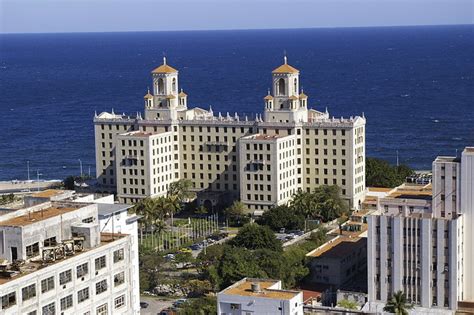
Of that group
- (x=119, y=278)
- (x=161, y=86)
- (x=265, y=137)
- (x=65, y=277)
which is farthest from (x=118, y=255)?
(x=161, y=86)

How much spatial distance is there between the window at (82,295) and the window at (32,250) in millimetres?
2911

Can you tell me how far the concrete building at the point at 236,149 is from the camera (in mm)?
129375

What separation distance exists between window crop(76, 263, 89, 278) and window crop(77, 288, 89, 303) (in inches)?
30.0

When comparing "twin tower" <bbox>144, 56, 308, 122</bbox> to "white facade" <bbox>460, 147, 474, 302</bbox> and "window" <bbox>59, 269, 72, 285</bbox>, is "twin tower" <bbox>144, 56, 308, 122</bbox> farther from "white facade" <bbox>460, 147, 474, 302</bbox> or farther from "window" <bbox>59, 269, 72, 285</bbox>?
"window" <bbox>59, 269, 72, 285</bbox>

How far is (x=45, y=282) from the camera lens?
4906 cm

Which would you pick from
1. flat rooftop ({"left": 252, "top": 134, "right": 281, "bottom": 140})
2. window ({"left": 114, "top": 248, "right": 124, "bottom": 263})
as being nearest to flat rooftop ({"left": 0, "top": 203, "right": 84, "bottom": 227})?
window ({"left": 114, "top": 248, "right": 124, "bottom": 263})

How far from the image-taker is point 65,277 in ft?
165

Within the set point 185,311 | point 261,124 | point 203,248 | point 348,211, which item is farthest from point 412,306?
point 261,124

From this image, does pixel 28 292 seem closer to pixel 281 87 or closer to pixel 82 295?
pixel 82 295

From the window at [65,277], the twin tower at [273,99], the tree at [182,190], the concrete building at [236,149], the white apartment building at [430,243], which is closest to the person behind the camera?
the window at [65,277]

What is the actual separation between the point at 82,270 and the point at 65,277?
1.21 m

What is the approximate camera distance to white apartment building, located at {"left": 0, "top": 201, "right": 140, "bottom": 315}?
160 feet

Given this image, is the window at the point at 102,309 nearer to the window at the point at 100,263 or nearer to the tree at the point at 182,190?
the window at the point at 100,263

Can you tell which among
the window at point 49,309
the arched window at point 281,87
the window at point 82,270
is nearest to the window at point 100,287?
the window at point 82,270
